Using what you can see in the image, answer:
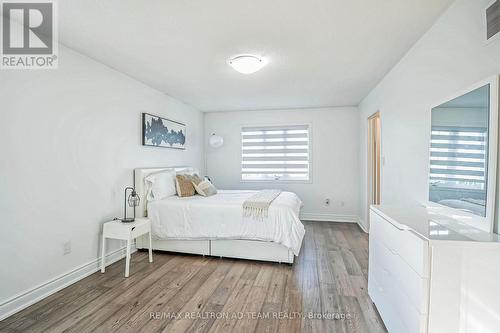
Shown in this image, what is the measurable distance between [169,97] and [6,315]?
3372 millimetres

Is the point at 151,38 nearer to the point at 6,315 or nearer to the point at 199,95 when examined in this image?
the point at 199,95

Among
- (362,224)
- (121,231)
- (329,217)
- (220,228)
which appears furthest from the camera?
(329,217)

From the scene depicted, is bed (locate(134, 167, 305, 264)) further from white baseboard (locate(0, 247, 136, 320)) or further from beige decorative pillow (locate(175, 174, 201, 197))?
white baseboard (locate(0, 247, 136, 320))

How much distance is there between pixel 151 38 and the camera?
224cm

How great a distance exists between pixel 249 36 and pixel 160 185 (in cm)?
232

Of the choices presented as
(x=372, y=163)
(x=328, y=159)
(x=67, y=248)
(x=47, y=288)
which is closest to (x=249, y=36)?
(x=67, y=248)

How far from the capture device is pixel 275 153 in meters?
5.41

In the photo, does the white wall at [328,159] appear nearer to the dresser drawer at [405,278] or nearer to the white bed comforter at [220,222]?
the white bed comforter at [220,222]

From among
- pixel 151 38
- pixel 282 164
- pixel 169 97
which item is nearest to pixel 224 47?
pixel 151 38

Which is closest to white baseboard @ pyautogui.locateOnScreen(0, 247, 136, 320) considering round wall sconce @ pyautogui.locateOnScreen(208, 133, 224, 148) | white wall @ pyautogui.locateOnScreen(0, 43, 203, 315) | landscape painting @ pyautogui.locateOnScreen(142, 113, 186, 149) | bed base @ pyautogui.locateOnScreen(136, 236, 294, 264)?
white wall @ pyautogui.locateOnScreen(0, 43, 203, 315)

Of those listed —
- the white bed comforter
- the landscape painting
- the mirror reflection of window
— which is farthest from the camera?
the landscape painting

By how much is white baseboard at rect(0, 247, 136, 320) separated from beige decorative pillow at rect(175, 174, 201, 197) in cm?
117

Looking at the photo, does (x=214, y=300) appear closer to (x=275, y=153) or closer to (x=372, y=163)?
(x=372, y=163)

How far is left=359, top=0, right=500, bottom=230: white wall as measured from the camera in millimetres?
1479
